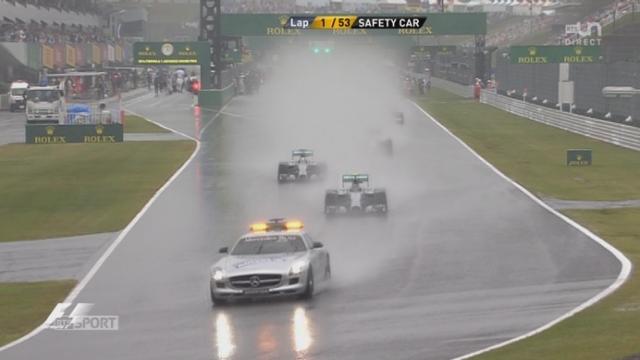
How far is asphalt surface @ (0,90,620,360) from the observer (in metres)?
16.1

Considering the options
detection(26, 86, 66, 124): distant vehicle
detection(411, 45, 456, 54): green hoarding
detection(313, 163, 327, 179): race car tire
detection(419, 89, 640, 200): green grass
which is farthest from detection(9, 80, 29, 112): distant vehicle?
detection(313, 163, 327, 179): race car tire

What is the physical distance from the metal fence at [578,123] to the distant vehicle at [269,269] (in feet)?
104

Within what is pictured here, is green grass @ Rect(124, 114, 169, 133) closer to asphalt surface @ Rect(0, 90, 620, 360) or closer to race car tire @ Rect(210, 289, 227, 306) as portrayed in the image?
asphalt surface @ Rect(0, 90, 620, 360)

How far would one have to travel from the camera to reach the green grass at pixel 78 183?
3094 cm

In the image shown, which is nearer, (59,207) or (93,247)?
(93,247)

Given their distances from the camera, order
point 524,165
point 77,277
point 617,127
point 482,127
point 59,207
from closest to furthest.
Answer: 1. point 77,277
2. point 59,207
3. point 524,165
4. point 617,127
5. point 482,127

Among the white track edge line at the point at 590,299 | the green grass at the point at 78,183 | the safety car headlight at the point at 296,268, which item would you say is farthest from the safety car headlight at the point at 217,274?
the green grass at the point at 78,183

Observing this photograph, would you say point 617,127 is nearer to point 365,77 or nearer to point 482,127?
point 482,127

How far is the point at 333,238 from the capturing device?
2680cm

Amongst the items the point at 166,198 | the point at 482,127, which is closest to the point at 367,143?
the point at 482,127

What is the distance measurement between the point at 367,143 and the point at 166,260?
28.9 meters

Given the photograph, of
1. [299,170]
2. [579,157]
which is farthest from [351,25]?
[299,170]

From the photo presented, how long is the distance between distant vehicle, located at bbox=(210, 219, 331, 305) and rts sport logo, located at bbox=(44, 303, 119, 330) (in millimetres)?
1746

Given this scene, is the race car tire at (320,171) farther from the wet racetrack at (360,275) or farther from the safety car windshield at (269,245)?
the safety car windshield at (269,245)
